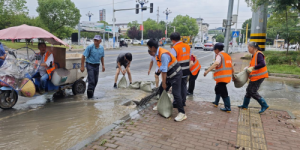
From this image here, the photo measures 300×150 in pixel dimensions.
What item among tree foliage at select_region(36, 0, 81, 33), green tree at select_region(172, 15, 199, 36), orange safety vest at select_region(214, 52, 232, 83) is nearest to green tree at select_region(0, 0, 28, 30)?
tree foliage at select_region(36, 0, 81, 33)

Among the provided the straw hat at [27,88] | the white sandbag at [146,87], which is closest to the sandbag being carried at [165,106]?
the white sandbag at [146,87]

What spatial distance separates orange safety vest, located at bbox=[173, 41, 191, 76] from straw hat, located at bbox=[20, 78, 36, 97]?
10.8 feet

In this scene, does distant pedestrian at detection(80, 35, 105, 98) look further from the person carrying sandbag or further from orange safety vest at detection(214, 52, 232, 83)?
orange safety vest at detection(214, 52, 232, 83)

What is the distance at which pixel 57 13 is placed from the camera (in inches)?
1256

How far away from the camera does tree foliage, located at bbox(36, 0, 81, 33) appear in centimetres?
3114

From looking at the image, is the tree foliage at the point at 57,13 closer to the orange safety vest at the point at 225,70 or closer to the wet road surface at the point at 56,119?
the wet road surface at the point at 56,119

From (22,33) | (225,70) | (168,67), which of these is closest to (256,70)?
(225,70)

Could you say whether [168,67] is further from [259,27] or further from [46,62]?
[259,27]

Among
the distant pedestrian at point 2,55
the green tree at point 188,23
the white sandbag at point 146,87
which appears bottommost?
the white sandbag at point 146,87

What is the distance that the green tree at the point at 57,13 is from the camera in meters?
31.1

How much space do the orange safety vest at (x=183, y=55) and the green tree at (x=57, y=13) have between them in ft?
101

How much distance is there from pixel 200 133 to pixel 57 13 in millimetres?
32842

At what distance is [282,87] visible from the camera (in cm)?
877

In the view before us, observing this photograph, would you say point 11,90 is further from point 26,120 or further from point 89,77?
point 89,77
